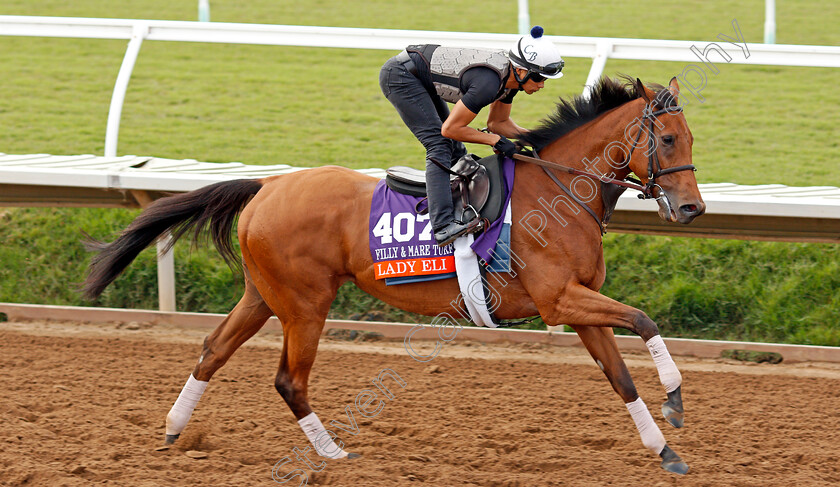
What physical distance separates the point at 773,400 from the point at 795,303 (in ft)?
4.54

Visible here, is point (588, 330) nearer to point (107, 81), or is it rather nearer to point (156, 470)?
point (156, 470)

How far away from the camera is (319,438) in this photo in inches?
174

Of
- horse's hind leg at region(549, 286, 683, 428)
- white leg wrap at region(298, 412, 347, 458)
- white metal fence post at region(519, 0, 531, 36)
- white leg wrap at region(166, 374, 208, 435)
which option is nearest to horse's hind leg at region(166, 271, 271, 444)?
white leg wrap at region(166, 374, 208, 435)

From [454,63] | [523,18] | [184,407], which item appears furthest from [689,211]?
[523,18]

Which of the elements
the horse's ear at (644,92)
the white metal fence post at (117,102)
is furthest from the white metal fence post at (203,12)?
the horse's ear at (644,92)

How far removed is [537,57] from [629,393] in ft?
5.27

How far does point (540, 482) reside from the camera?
13.2 ft

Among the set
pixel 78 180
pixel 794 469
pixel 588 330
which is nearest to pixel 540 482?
pixel 588 330

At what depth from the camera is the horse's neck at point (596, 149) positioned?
417cm

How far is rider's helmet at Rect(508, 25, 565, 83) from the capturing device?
13.3ft

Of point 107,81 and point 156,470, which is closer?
point 156,470

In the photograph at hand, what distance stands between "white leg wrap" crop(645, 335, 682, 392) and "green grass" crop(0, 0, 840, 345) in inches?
100

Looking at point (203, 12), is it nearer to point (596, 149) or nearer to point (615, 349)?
point (596, 149)

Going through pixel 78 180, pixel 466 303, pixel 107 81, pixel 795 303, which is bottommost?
pixel 795 303
